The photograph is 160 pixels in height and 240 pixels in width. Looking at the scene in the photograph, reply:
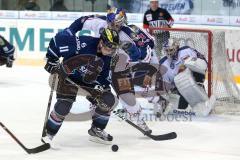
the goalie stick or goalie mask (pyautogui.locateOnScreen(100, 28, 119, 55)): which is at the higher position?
goalie mask (pyautogui.locateOnScreen(100, 28, 119, 55))

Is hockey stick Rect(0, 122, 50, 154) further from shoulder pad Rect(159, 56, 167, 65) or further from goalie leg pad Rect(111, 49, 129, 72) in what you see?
shoulder pad Rect(159, 56, 167, 65)

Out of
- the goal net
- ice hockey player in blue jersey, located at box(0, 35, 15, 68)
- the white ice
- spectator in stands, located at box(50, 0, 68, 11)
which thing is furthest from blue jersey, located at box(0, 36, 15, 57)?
the goal net

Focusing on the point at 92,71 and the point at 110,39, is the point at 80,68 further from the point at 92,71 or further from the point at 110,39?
the point at 110,39

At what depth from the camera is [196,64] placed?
5.47m

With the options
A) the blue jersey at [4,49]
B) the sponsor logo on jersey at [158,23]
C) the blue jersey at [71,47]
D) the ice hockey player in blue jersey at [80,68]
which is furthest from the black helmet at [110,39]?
the blue jersey at [4,49]

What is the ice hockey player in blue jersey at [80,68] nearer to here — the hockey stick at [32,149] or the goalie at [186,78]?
the hockey stick at [32,149]

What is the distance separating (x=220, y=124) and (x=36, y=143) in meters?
1.57

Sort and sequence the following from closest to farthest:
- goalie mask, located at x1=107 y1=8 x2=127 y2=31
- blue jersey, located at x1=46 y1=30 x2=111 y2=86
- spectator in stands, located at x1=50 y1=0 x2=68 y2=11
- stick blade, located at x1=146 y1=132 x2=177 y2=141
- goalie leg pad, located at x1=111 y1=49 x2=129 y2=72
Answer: blue jersey, located at x1=46 y1=30 x2=111 y2=86
stick blade, located at x1=146 y1=132 x2=177 y2=141
goalie mask, located at x1=107 y1=8 x2=127 y2=31
goalie leg pad, located at x1=111 y1=49 x2=129 y2=72
spectator in stands, located at x1=50 y1=0 x2=68 y2=11

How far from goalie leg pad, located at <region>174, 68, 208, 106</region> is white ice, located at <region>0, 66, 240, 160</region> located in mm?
195

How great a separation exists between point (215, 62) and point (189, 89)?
426mm

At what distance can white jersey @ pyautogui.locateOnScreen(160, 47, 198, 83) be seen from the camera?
17.8ft

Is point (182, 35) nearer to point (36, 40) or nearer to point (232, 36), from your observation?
point (232, 36)

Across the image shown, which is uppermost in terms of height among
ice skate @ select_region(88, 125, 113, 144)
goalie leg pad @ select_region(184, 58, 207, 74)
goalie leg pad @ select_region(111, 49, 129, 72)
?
goalie leg pad @ select_region(111, 49, 129, 72)

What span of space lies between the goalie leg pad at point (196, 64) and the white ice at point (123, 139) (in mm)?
419
